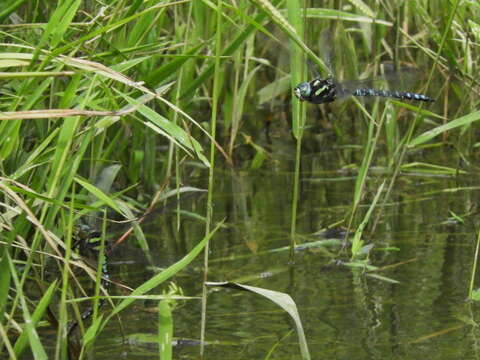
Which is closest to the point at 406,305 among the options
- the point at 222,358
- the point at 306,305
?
the point at 306,305

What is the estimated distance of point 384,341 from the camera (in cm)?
215

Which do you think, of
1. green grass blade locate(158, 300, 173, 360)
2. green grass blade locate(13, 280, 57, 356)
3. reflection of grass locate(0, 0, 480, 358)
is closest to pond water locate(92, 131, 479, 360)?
reflection of grass locate(0, 0, 480, 358)

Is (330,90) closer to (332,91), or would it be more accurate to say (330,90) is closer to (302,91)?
(332,91)

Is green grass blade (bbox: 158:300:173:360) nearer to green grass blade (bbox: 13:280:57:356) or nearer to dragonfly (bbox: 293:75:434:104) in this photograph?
green grass blade (bbox: 13:280:57:356)

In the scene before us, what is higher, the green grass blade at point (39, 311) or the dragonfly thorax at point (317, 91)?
the dragonfly thorax at point (317, 91)

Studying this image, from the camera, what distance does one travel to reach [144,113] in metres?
1.87

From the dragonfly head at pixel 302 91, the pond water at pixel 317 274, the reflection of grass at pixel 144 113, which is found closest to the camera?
the reflection of grass at pixel 144 113

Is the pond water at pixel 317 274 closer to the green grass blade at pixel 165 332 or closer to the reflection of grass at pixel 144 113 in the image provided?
the reflection of grass at pixel 144 113

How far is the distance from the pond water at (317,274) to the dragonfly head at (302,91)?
0.50m

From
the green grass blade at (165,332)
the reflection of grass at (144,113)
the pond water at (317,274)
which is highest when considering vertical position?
the reflection of grass at (144,113)

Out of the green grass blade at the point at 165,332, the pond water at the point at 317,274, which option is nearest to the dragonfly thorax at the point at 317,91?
the pond water at the point at 317,274

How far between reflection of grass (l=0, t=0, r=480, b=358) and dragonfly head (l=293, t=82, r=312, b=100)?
0.17 ft

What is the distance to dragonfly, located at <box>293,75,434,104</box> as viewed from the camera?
8.01 ft

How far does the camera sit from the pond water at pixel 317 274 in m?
2.15
